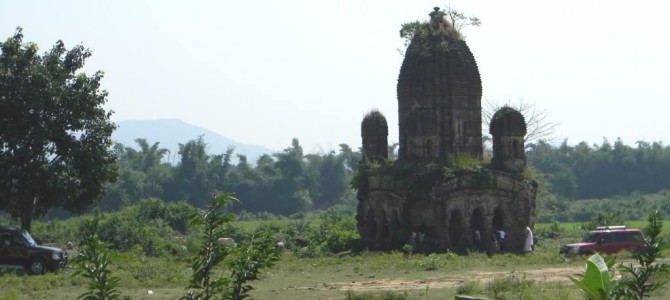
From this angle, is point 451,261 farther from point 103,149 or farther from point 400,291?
point 103,149

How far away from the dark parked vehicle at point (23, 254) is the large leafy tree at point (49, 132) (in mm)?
2376

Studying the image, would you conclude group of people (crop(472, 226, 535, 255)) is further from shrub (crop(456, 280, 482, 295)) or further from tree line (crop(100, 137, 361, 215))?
tree line (crop(100, 137, 361, 215))

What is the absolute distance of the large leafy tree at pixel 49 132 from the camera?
29.1 meters

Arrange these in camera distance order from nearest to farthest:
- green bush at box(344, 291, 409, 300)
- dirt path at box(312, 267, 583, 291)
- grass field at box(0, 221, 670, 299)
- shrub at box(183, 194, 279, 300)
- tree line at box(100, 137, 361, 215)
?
shrub at box(183, 194, 279, 300) < green bush at box(344, 291, 409, 300) < grass field at box(0, 221, 670, 299) < dirt path at box(312, 267, 583, 291) < tree line at box(100, 137, 361, 215)

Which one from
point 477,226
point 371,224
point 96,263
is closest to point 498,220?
point 477,226

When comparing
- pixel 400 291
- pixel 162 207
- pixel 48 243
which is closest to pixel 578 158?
pixel 162 207

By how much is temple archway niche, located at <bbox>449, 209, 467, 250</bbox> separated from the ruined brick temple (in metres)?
0.03

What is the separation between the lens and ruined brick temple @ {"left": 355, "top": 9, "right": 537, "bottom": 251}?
34812 millimetres

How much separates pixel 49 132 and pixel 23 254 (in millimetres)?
4001

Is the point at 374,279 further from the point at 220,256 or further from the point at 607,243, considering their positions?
the point at 220,256

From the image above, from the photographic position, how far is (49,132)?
96.3 ft

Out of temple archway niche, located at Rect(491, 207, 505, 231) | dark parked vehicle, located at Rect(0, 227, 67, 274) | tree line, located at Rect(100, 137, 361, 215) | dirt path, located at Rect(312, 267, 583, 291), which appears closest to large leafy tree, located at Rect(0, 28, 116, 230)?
dark parked vehicle, located at Rect(0, 227, 67, 274)

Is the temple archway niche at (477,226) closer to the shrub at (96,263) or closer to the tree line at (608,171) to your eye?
the shrub at (96,263)

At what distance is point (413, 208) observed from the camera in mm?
35562
